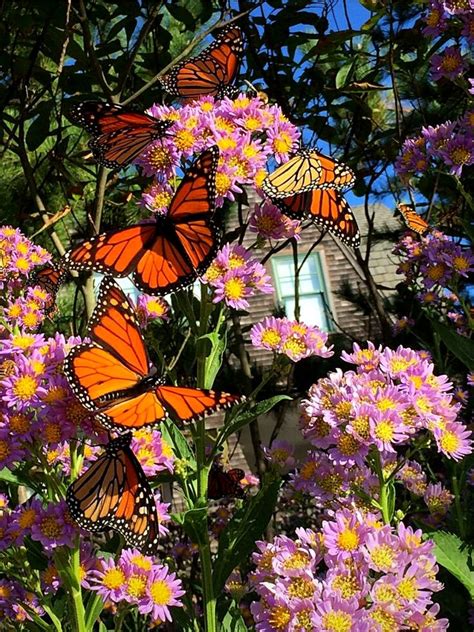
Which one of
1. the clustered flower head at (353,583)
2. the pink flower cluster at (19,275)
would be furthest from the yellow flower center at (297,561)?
the pink flower cluster at (19,275)

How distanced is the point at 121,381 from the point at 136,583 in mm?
389

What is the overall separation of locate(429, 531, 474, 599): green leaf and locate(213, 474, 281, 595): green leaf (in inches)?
13.7

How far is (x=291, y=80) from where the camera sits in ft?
9.55

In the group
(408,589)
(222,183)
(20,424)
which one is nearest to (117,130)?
(222,183)

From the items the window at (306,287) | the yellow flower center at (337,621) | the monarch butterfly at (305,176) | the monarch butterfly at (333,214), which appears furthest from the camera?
the window at (306,287)

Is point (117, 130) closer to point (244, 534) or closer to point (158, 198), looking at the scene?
point (158, 198)

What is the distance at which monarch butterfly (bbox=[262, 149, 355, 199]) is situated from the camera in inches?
63.2

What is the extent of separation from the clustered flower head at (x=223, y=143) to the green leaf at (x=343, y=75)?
0.96m

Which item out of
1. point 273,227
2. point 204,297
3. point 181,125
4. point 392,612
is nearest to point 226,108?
point 181,125

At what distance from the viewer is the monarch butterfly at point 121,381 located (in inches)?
49.9

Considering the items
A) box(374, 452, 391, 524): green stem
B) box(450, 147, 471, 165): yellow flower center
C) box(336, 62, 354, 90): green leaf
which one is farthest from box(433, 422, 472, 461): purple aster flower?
box(336, 62, 354, 90): green leaf

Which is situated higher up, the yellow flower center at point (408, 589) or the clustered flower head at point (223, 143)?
the clustered flower head at point (223, 143)

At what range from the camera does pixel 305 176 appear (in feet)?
5.55

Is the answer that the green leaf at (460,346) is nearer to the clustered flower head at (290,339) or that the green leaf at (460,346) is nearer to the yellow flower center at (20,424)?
the clustered flower head at (290,339)
